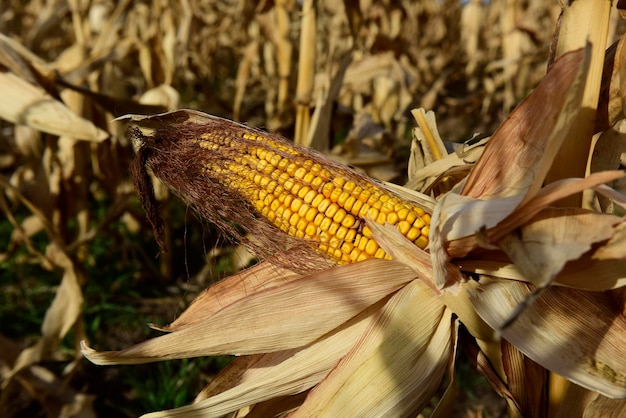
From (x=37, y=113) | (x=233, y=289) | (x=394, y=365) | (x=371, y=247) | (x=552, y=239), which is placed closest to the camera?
(x=552, y=239)

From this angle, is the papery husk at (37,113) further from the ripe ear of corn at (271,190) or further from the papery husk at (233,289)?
the papery husk at (233,289)

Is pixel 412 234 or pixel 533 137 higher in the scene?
pixel 533 137

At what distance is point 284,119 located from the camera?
296 cm

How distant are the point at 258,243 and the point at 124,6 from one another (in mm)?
2511

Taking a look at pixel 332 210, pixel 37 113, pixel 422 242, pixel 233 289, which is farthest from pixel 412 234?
pixel 37 113

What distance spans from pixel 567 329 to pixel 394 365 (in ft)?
0.86

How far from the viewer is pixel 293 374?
938 millimetres

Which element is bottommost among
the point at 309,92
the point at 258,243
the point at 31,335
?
the point at 31,335

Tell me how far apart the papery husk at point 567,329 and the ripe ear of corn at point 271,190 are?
0.60 feet

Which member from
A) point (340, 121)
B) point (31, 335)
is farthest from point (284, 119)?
point (31, 335)

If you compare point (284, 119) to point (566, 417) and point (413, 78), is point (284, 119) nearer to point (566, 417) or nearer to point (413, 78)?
point (413, 78)

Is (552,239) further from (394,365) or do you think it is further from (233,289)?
(233,289)

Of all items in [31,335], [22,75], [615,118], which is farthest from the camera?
[31,335]

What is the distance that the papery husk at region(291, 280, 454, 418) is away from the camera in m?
0.85
